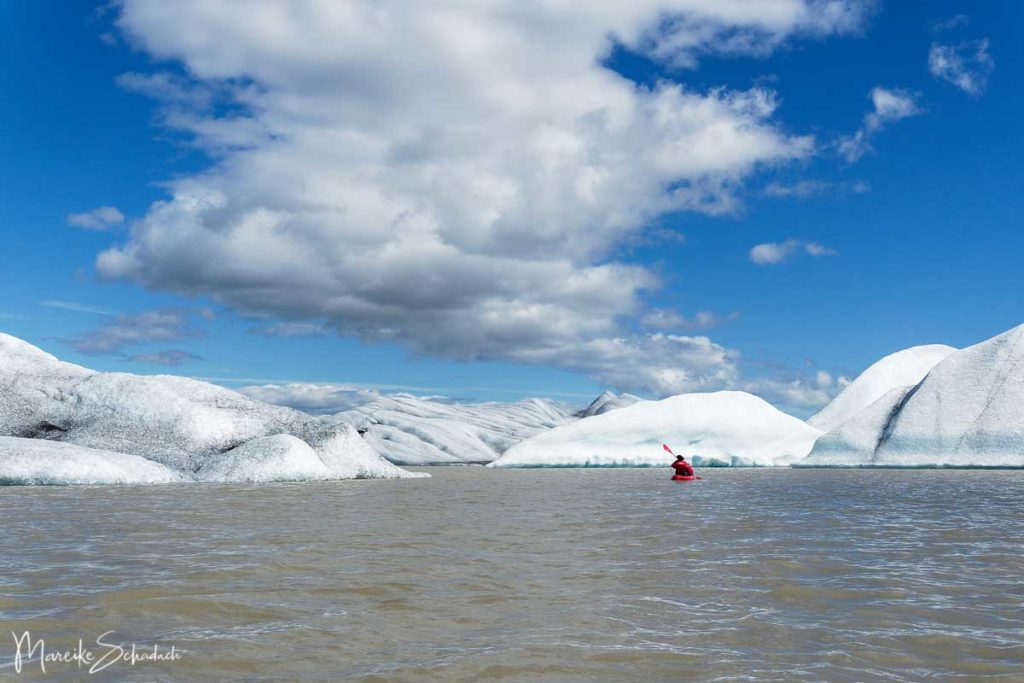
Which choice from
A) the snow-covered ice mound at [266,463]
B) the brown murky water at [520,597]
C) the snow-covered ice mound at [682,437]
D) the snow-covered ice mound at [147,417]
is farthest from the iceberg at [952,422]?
the brown murky water at [520,597]

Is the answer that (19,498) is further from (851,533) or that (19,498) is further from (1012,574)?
(1012,574)

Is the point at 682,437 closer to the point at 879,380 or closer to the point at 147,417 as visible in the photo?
the point at 147,417

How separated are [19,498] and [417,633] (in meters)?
19.1

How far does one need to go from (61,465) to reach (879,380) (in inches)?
3693

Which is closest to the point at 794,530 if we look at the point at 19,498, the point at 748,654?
the point at 748,654

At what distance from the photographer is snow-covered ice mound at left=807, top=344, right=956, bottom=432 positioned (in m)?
94.2

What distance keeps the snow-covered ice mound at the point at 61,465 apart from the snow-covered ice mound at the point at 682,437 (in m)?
36.3

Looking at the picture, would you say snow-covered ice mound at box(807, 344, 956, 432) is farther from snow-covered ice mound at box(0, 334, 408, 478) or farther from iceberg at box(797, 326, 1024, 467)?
snow-covered ice mound at box(0, 334, 408, 478)

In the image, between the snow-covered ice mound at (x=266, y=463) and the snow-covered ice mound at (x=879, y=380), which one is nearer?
the snow-covered ice mound at (x=266, y=463)

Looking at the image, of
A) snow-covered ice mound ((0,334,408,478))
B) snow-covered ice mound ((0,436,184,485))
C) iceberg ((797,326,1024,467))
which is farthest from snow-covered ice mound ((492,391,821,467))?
snow-covered ice mound ((0,436,184,485))

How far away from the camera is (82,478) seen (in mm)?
26844

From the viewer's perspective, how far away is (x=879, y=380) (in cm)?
9681

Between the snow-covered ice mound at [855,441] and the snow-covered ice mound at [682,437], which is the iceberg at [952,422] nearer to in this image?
the snow-covered ice mound at [855,441]

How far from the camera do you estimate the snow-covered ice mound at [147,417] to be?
32.5 m
